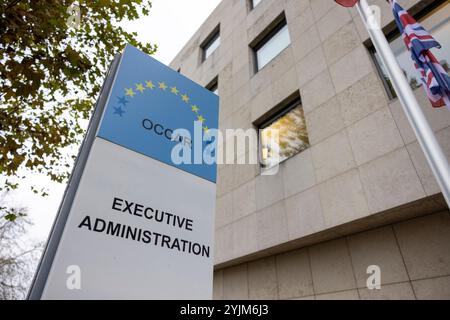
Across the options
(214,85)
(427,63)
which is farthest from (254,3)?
(427,63)

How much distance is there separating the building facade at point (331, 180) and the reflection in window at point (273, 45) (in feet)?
0.26

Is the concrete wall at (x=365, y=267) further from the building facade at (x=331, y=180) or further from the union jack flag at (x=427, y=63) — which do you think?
the union jack flag at (x=427, y=63)

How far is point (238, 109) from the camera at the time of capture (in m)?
9.77

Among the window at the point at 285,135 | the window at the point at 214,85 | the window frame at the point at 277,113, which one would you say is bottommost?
the window at the point at 285,135

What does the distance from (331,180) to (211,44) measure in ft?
36.9

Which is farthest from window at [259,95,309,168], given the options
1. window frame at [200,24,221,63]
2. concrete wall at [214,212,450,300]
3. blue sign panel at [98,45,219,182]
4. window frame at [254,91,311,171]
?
window frame at [200,24,221,63]

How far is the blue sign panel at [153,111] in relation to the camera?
193 cm

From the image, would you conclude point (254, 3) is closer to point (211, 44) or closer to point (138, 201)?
point (211, 44)


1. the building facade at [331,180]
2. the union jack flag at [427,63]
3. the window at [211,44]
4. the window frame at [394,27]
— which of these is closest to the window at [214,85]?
the building facade at [331,180]

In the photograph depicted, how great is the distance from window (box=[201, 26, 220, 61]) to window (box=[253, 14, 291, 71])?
3.80m

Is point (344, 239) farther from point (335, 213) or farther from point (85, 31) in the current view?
point (85, 31)

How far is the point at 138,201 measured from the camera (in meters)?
1.80

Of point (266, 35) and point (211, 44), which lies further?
point (211, 44)

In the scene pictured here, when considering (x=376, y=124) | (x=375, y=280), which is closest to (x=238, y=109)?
(x=376, y=124)
